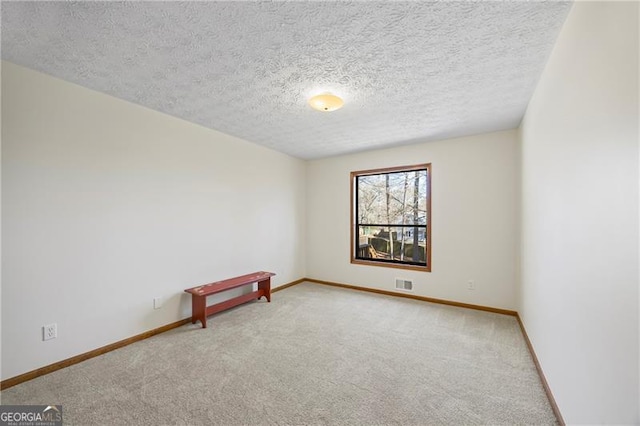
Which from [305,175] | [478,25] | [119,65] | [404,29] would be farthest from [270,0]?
[305,175]

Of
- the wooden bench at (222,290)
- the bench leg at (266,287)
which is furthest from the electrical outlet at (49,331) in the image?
the bench leg at (266,287)

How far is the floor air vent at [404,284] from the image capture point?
4254mm

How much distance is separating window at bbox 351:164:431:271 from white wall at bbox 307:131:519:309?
0.13 metres

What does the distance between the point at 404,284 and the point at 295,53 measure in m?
3.62

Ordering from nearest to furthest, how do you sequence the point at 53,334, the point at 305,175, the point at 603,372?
the point at 603,372
the point at 53,334
the point at 305,175

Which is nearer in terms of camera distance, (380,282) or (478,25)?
(478,25)

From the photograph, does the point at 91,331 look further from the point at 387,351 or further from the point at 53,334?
the point at 387,351

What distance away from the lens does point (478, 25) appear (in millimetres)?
1617

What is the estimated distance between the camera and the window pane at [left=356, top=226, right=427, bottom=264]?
4352 millimetres

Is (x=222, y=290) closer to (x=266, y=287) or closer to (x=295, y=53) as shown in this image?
(x=266, y=287)

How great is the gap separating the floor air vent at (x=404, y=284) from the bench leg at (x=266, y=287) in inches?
79.4

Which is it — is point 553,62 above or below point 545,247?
above

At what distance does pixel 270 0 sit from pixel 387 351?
2847mm

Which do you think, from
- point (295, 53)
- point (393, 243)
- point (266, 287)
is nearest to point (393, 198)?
point (393, 243)
